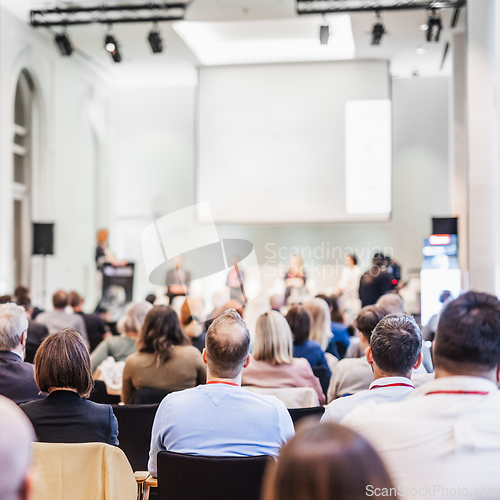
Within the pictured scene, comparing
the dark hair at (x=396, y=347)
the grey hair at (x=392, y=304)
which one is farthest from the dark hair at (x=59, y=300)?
the dark hair at (x=396, y=347)

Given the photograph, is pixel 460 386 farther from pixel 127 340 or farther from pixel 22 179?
pixel 22 179

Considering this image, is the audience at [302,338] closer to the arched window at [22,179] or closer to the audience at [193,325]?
the audience at [193,325]

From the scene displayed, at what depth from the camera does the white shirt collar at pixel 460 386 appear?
1.34m

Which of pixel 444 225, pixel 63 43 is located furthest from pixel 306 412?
pixel 63 43

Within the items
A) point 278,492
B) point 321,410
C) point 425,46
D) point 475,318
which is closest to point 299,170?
point 425,46

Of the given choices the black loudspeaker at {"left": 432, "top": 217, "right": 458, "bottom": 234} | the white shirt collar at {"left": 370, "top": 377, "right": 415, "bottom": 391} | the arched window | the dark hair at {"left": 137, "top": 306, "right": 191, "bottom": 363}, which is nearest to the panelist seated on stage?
the arched window

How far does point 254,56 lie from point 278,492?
1024cm

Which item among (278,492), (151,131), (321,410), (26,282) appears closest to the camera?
(278,492)

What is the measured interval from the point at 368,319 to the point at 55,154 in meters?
8.07

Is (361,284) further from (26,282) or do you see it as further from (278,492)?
(278,492)

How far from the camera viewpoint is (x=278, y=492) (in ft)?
2.20

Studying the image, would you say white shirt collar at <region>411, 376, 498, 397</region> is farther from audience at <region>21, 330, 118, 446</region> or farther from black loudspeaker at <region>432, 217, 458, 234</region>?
black loudspeaker at <region>432, 217, 458, 234</region>

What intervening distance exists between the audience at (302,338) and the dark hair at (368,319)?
2.31ft

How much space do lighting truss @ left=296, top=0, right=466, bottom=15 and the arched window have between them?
4415mm
